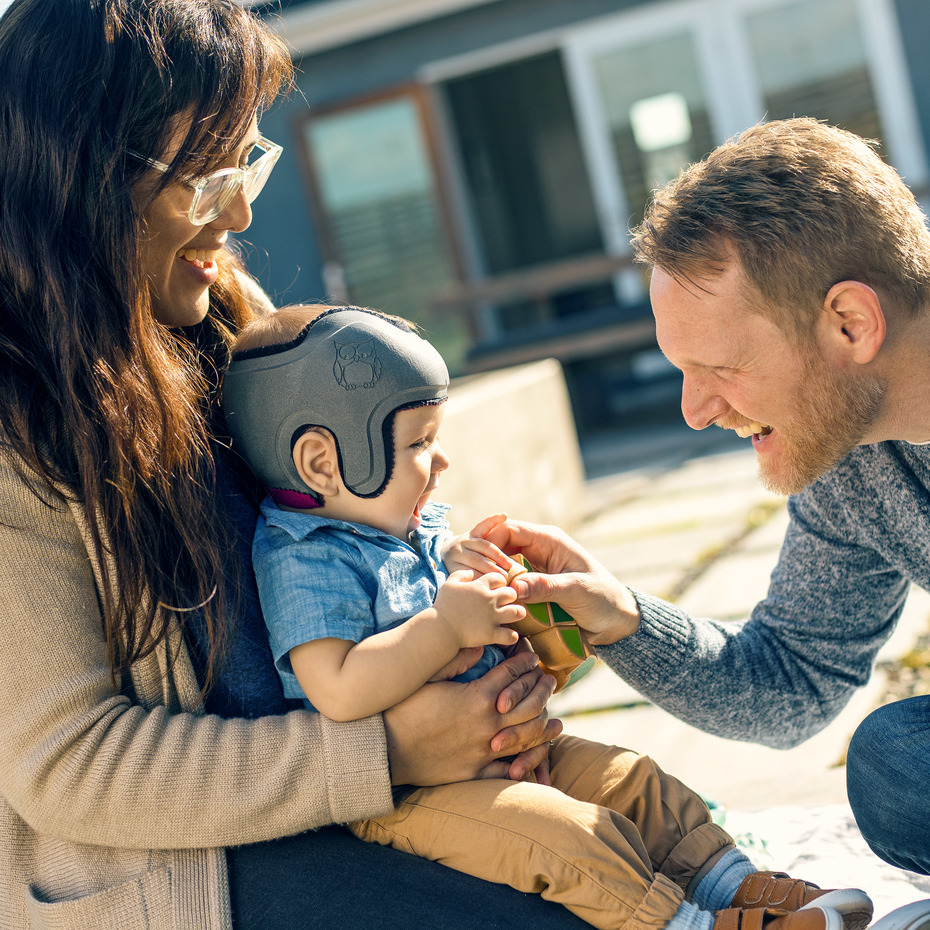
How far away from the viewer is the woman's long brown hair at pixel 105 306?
58.1 inches

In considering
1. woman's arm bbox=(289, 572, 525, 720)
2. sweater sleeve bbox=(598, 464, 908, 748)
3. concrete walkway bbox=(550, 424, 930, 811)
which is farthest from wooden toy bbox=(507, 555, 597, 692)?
concrete walkway bbox=(550, 424, 930, 811)

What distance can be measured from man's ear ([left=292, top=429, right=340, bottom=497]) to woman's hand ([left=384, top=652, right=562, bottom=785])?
0.36 metres

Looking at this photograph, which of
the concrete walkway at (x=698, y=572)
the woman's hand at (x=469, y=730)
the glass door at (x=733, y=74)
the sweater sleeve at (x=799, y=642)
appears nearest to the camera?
the woman's hand at (x=469, y=730)

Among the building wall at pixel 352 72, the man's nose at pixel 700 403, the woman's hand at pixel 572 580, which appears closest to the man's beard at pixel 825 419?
the man's nose at pixel 700 403

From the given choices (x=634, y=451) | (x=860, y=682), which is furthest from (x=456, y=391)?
(x=860, y=682)

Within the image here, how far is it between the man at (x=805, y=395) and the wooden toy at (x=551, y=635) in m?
0.03

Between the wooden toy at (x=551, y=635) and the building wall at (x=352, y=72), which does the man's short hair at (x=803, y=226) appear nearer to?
the wooden toy at (x=551, y=635)

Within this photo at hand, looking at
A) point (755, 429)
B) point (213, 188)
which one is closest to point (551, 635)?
point (755, 429)

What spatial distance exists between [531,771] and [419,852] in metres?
0.22

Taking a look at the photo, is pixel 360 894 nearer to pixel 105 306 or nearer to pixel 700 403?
pixel 105 306

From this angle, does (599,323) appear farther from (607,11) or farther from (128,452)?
(128,452)

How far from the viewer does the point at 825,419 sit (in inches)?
75.4

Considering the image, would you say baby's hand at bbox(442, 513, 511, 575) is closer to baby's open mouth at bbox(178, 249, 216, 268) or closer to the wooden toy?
the wooden toy

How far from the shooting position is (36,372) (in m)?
1.50
